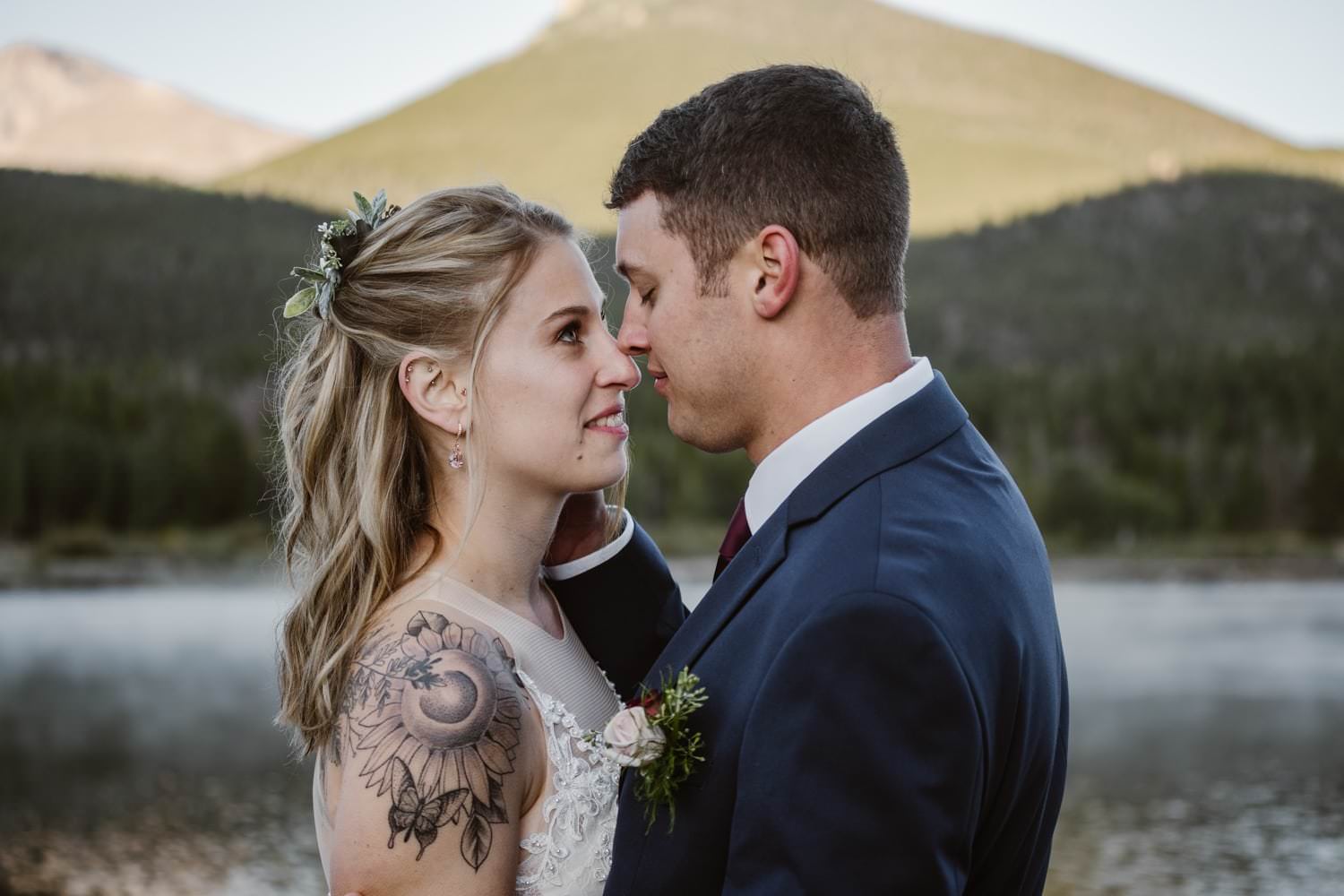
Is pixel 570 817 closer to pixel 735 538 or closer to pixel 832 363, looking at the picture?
pixel 735 538

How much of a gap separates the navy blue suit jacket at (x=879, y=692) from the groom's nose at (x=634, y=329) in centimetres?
59

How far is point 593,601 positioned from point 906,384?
4.74 feet

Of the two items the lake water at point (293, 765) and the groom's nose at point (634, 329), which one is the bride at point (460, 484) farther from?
the lake water at point (293, 765)

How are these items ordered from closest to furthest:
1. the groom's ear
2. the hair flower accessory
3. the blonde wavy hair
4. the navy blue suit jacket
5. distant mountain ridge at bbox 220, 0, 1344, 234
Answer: the navy blue suit jacket < the groom's ear < the blonde wavy hair < the hair flower accessory < distant mountain ridge at bbox 220, 0, 1344, 234

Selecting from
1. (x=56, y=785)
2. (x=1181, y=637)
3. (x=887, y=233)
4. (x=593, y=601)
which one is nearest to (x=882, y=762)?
(x=887, y=233)

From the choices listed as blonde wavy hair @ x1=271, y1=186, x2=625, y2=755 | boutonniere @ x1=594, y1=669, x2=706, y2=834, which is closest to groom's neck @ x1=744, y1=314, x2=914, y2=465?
boutonniere @ x1=594, y1=669, x2=706, y2=834

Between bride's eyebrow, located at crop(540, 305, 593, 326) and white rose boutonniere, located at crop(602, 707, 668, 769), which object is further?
bride's eyebrow, located at crop(540, 305, 593, 326)

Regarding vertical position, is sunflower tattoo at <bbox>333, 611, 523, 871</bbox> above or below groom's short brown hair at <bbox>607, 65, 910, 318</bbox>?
below

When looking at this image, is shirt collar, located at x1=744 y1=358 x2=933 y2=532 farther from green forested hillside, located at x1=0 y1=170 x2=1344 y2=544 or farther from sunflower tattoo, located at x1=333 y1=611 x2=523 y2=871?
green forested hillside, located at x1=0 y1=170 x2=1344 y2=544

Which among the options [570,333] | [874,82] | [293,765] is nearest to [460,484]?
[570,333]

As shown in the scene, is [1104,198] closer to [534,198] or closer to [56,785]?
[56,785]

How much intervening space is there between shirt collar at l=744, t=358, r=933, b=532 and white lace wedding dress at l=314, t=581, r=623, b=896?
779 millimetres

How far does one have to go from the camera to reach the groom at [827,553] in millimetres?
2291

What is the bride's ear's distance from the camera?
3.56 metres
